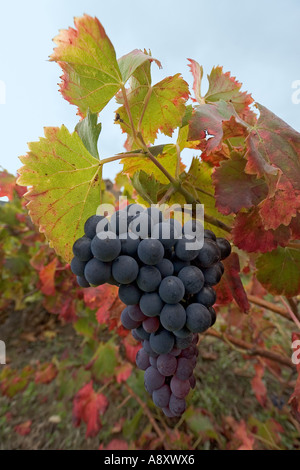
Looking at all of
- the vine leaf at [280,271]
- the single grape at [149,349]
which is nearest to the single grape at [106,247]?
the single grape at [149,349]

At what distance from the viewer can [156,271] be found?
1.53 ft

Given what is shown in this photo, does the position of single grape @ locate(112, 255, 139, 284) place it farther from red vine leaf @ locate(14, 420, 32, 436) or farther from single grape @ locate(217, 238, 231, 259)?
red vine leaf @ locate(14, 420, 32, 436)

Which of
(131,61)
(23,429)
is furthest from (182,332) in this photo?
(23,429)

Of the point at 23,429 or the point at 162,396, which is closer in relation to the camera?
the point at 162,396

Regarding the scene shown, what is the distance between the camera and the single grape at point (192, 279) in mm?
472

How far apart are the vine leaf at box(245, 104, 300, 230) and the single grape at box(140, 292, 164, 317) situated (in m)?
0.23

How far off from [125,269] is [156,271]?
2.1 inches

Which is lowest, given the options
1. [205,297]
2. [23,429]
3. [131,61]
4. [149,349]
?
[23,429]

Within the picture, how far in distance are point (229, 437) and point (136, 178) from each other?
6.20 ft

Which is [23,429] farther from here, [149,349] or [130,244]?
[130,244]

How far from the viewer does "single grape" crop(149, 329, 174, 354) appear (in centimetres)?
49

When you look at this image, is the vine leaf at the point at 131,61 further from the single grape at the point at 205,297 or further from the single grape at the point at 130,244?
the single grape at the point at 205,297

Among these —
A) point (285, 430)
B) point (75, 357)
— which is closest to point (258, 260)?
point (285, 430)

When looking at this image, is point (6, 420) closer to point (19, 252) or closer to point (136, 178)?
point (19, 252)
